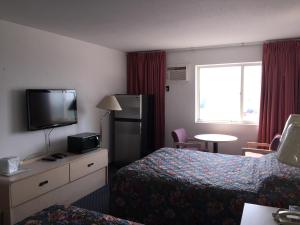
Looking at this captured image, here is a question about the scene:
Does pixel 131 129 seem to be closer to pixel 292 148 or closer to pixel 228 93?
pixel 228 93

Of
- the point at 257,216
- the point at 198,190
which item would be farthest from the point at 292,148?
the point at 198,190

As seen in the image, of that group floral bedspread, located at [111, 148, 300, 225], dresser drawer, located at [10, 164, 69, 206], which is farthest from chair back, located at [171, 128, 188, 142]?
dresser drawer, located at [10, 164, 69, 206]

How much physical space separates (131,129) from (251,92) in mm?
2384

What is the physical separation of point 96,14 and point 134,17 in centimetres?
43

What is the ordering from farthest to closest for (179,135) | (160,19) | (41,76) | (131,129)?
(131,129)
(179,135)
(41,76)
(160,19)

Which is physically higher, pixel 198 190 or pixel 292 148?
pixel 292 148

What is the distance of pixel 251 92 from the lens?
477cm

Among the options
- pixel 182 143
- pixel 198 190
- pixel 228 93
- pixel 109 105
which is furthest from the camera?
pixel 228 93

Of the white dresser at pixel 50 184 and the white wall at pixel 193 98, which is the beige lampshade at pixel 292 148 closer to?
the white dresser at pixel 50 184

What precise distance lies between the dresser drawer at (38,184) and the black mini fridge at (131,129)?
70.4 inches

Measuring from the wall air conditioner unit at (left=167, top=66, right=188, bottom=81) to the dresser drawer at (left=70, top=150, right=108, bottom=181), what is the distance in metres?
2.10

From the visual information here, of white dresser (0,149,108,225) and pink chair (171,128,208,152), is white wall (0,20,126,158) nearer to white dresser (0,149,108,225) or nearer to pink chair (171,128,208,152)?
white dresser (0,149,108,225)

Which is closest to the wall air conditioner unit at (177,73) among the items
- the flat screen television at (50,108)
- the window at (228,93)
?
the window at (228,93)

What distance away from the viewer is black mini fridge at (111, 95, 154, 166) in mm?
4840
